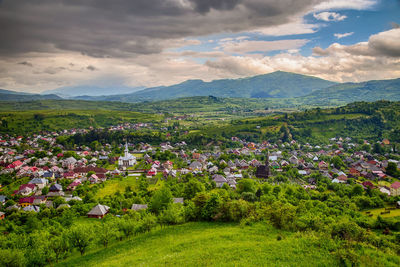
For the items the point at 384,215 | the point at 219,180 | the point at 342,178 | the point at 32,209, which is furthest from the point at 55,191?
the point at 342,178

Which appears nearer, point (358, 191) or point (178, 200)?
point (178, 200)

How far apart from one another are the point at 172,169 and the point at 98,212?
107 feet

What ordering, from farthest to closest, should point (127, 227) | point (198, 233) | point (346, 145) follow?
point (346, 145), point (127, 227), point (198, 233)

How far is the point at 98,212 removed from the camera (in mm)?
38688

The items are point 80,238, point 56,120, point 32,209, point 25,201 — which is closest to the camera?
point 80,238

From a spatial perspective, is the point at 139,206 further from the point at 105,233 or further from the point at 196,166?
the point at 196,166

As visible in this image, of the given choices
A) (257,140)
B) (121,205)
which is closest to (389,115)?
(257,140)

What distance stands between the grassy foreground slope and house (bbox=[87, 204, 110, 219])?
551 inches

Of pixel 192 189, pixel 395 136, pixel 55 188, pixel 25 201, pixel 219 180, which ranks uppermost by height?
pixel 395 136

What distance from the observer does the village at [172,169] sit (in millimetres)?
48875

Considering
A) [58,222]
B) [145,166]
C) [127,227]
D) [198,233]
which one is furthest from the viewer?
[145,166]

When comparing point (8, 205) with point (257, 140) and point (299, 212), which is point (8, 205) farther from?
point (257, 140)

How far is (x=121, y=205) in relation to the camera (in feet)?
136

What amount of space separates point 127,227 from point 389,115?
129 metres
